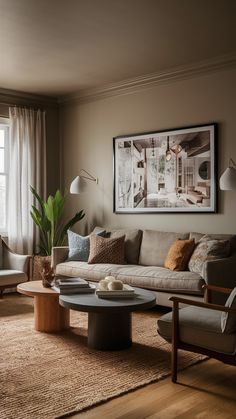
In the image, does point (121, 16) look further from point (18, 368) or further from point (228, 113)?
point (18, 368)

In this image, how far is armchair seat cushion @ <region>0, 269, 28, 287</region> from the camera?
548cm

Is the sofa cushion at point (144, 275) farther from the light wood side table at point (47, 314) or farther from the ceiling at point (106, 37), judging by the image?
the ceiling at point (106, 37)

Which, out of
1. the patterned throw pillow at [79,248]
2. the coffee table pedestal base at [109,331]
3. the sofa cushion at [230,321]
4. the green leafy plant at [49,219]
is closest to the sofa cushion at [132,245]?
the patterned throw pillow at [79,248]

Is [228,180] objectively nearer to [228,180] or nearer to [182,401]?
[228,180]

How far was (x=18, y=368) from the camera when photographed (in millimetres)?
3346

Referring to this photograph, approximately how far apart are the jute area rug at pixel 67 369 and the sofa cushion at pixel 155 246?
1.08 metres

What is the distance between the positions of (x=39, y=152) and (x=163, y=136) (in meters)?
1.97

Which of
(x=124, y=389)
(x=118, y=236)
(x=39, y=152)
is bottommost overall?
(x=124, y=389)

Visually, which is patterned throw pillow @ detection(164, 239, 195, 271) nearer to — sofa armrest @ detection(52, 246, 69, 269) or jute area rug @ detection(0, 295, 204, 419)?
jute area rug @ detection(0, 295, 204, 419)

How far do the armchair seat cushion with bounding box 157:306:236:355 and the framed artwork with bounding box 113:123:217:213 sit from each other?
2376 mm

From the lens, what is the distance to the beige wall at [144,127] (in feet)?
17.3

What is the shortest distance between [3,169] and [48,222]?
971mm

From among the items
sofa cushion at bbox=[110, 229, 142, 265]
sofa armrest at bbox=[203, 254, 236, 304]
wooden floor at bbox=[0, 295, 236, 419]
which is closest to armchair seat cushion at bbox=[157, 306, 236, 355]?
wooden floor at bbox=[0, 295, 236, 419]

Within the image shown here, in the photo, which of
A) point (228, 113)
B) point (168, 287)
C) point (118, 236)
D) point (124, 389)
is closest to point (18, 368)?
point (124, 389)
